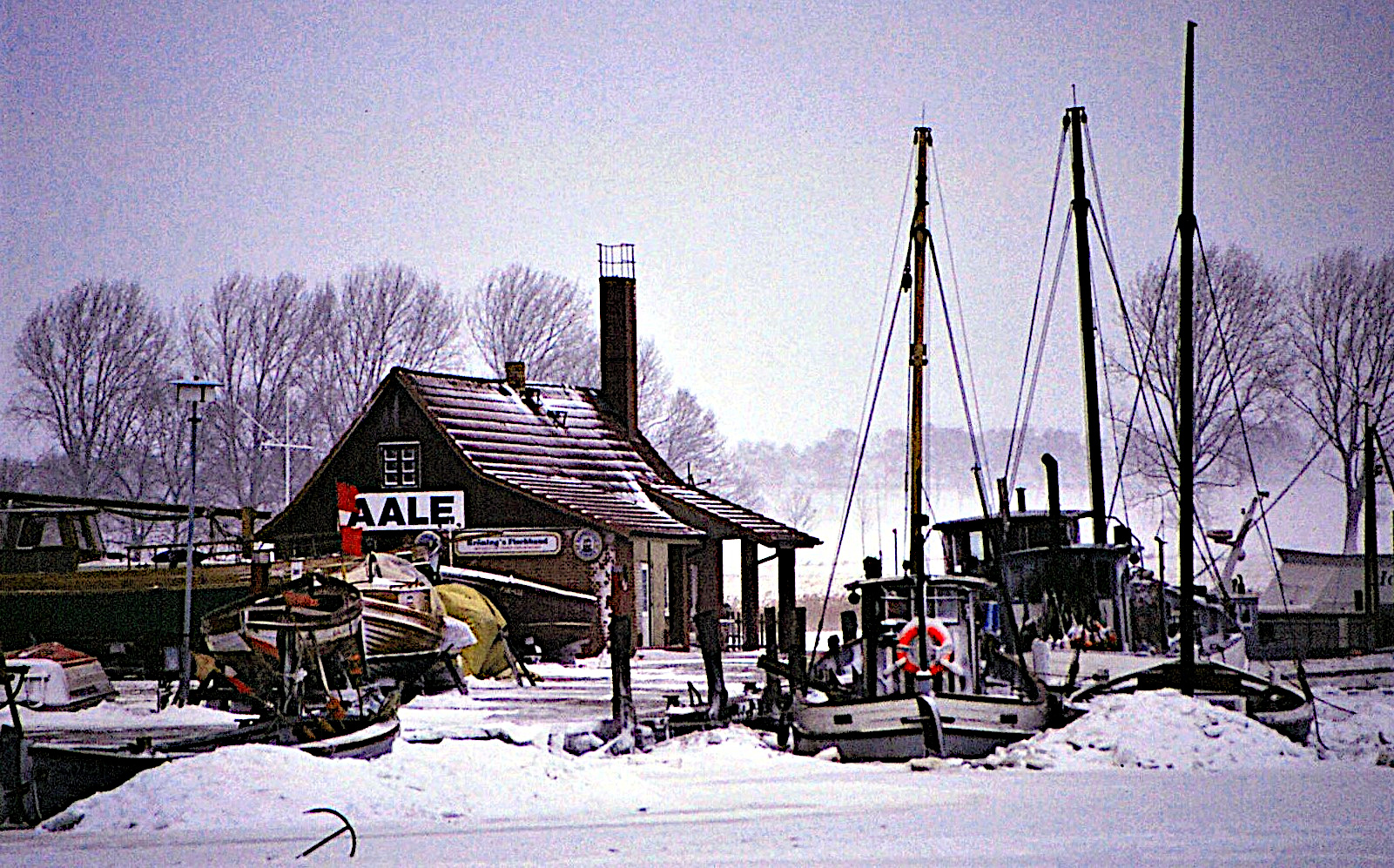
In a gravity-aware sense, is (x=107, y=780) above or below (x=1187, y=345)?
below

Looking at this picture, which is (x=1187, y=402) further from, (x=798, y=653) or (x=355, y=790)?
(x=355, y=790)

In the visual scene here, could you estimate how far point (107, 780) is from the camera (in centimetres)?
727

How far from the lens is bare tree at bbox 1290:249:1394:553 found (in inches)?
376

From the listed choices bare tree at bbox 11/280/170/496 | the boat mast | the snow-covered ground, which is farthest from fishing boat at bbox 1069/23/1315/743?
bare tree at bbox 11/280/170/496

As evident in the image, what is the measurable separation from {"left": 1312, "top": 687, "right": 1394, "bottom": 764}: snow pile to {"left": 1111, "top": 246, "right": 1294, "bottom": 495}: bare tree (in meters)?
1.56

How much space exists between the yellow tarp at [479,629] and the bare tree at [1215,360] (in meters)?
4.81

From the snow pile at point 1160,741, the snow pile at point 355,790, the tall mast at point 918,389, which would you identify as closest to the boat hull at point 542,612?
the tall mast at point 918,389

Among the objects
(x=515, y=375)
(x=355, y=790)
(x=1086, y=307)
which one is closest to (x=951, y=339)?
(x=1086, y=307)

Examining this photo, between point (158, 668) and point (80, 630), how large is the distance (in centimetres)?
59

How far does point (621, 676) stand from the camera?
32.1ft

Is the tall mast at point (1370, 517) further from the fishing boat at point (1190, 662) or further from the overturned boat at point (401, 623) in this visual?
the overturned boat at point (401, 623)

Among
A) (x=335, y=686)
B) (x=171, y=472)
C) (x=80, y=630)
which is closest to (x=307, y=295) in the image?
(x=171, y=472)

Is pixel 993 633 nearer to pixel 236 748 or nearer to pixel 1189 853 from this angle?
pixel 1189 853

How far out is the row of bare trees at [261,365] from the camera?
985cm
